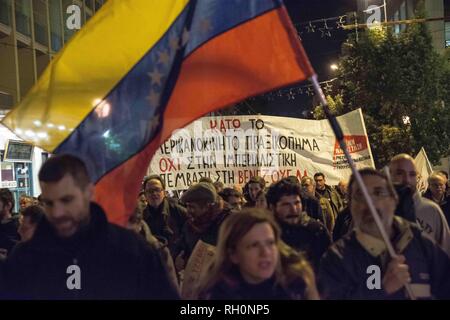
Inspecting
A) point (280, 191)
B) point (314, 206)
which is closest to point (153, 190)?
point (314, 206)

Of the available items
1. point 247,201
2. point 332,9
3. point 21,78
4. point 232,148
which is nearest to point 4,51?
point 21,78

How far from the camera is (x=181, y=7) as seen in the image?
4293mm

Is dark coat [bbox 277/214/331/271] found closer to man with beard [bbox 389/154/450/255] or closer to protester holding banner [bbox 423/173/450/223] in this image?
man with beard [bbox 389/154/450/255]

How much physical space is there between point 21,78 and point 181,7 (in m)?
26.8

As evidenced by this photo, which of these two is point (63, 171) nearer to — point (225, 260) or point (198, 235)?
point (225, 260)

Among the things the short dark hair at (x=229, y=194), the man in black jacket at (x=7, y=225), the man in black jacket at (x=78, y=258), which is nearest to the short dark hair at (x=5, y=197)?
the man in black jacket at (x=7, y=225)

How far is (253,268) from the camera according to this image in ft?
10.6

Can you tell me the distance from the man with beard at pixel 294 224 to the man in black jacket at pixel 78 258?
167cm

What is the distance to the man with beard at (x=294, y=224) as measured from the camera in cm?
489

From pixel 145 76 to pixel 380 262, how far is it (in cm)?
180

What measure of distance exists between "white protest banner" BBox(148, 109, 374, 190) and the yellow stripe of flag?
22.7ft

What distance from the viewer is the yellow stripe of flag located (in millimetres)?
4207

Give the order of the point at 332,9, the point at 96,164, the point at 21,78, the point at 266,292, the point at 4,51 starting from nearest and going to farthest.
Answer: the point at 266,292 < the point at 96,164 < the point at 4,51 < the point at 21,78 < the point at 332,9

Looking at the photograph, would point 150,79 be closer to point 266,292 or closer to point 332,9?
point 266,292
